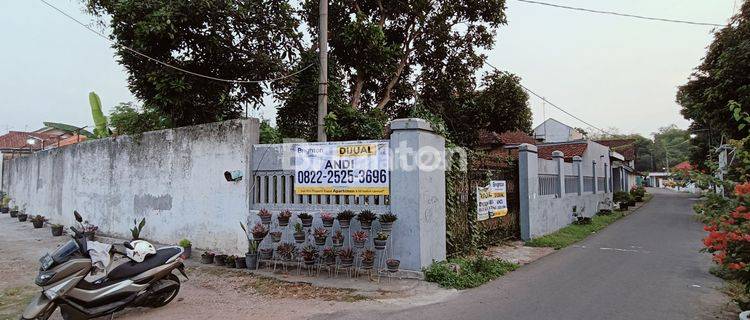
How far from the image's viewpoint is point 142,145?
34.3 ft

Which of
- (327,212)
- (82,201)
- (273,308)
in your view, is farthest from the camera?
(82,201)

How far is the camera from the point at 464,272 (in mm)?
7113

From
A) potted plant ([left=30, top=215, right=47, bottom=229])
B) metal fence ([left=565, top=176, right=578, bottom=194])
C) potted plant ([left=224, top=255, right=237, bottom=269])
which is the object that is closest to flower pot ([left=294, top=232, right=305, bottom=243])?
potted plant ([left=224, top=255, right=237, bottom=269])

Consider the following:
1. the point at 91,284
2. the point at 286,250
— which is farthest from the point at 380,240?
the point at 91,284

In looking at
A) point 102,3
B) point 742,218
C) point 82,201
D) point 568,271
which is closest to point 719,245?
point 742,218

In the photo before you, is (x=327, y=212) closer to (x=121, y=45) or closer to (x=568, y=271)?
(x=568, y=271)

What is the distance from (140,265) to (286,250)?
244 centimetres

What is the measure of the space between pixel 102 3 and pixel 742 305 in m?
11.5

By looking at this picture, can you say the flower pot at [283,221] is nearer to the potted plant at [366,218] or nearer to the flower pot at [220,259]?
the potted plant at [366,218]

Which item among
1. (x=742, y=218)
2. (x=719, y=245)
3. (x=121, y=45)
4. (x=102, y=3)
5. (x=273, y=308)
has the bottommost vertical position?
(x=273, y=308)

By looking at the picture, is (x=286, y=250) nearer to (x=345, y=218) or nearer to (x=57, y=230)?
(x=345, y=218)

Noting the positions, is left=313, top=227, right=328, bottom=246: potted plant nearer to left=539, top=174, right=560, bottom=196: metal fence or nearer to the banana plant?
left=539, top=174, right=560, bottom=196: metal fence

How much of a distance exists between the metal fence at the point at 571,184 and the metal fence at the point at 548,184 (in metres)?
1.51

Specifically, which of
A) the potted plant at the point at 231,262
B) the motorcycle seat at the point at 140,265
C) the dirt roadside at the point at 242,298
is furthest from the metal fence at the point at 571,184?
the motorcycle seat at the point at 140,265
